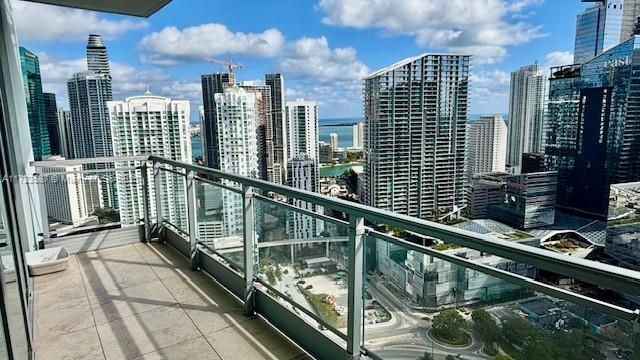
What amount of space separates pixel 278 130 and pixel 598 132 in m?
16.8

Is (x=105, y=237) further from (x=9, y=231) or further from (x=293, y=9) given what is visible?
(x=293, y=9)

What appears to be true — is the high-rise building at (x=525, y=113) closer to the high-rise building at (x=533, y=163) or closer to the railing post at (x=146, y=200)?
Answer: the high-rise building at (x=533, y=163)

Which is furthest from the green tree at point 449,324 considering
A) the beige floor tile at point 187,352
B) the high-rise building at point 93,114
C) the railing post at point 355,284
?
the high-rise building at point 93,114

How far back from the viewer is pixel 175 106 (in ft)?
28.1

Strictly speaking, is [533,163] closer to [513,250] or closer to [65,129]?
[65,129]

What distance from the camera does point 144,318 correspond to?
9.72 feet

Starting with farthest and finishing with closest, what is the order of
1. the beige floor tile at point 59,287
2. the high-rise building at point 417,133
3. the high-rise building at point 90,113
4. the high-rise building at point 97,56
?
1. the high-rise building at point 417,133
2. the high-rise building at point 97,56
3. the high-rise building at point 90,113
4. the beige floor tile at point 59,287

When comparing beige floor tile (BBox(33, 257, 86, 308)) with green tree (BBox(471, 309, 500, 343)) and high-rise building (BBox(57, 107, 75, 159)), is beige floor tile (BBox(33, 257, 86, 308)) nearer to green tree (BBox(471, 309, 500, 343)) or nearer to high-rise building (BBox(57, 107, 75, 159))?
green tree (BBox(471, 309, 500, 343))

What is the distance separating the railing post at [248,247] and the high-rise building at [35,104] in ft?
13.0

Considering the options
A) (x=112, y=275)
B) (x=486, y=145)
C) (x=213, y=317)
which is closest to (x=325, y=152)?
(x=486, y=145)

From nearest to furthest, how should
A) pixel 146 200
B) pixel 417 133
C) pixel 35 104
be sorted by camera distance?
pixel 146 200
pixel 35 104
pixel 417 133

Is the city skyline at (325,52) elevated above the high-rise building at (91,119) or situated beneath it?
elevated above

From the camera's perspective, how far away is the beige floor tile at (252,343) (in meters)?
2.43

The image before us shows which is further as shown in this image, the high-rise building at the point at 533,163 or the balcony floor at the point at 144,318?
the high-rise building at the point at 533,163
